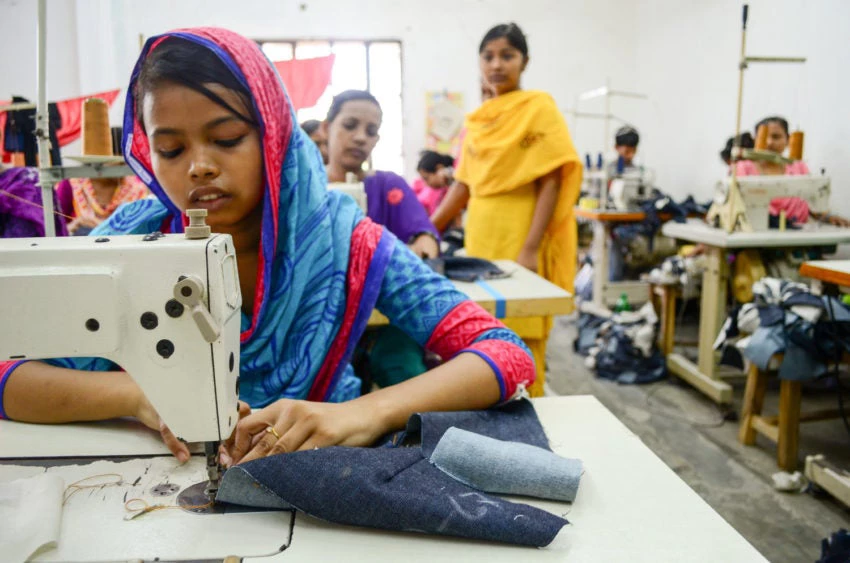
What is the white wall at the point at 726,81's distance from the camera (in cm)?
399

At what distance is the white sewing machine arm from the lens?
0.68 m

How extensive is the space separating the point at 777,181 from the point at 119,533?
10.7 feet

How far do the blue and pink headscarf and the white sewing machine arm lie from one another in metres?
0.26

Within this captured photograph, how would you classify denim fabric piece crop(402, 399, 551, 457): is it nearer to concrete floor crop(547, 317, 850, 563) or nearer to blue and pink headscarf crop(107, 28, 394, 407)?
blue and pink headscarf crop(107, 28, 394, 407)

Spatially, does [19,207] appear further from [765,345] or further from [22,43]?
[22,43]

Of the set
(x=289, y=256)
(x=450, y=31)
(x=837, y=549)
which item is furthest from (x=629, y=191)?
(x=289, y=256)

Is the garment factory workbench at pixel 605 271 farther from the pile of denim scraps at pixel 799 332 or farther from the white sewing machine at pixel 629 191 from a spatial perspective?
the pile of denim scraps at pixel 799 332

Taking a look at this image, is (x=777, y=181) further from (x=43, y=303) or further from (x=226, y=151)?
(x=43, y=303)

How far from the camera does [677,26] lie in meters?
6.02

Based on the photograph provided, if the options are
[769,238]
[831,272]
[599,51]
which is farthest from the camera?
[599,51]

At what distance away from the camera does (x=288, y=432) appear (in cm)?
77

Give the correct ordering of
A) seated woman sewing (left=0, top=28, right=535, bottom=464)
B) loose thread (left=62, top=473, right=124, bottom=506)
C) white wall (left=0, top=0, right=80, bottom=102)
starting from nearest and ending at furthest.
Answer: loose thread (left=62, top=473, right=124, bottom=506), seated woman sewing (left=0, top=28, right=535, bottom=464), white wall (left=0, top=0, right=80, bottom=102)

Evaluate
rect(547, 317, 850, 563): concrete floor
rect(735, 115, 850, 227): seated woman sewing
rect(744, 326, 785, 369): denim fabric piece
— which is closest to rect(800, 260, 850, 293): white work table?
rect(744, 326, 785, 369): denim fabric piece

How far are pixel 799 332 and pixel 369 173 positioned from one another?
179 cm
